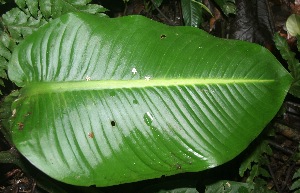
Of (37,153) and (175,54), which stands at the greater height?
(175,54)

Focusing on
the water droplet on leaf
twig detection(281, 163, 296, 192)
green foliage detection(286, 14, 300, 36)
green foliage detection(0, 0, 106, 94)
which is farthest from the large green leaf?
twig detection(281, 163, 296, 192)

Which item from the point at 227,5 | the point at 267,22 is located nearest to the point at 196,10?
the point at 227,5

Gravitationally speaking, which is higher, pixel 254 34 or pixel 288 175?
pixel 254 34

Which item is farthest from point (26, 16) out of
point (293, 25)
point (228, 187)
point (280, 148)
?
point (280, 148)

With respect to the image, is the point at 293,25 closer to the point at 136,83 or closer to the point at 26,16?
the point at 136,83

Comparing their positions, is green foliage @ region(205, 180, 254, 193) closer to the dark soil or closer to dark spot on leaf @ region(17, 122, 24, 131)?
the dark soil

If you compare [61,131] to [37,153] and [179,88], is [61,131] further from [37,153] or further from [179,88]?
[179,88]
